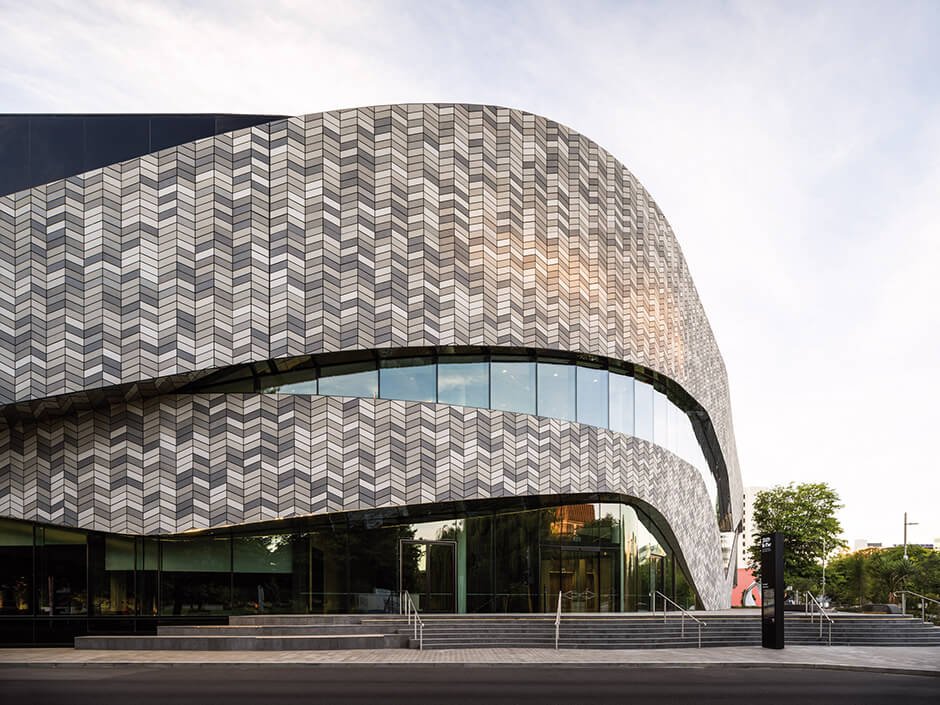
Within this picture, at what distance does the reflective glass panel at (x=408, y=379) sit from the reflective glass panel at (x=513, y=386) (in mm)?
2217

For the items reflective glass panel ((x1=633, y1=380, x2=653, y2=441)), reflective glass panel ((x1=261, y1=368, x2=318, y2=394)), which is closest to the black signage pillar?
reflective glass panel ((x1=633, y1=380, x2=653, y2=441))

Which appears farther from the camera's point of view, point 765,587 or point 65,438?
point 65,438

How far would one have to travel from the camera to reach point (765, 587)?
23.3 meters

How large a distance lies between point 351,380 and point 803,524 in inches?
1495

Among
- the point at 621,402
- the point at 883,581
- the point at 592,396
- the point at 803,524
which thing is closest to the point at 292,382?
the point at 592,396

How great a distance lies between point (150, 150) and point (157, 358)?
6402mm

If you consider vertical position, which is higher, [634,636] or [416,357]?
[416,357]

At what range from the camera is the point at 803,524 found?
177ft

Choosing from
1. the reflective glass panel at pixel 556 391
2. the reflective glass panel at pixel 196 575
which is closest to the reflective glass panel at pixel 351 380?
the reflective glass panel at pixel 196 575

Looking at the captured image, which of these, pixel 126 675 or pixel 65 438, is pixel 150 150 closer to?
pixel 65 438

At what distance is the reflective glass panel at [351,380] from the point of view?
2684cm

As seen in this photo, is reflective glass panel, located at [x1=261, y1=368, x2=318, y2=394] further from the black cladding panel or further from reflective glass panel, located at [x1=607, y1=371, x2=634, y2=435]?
reflective glass panel, located at [x1=607, y1=371, x2=634, y2=435]

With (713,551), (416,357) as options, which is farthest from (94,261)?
(713,551)

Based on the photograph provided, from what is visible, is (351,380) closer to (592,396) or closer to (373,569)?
(373,569)
